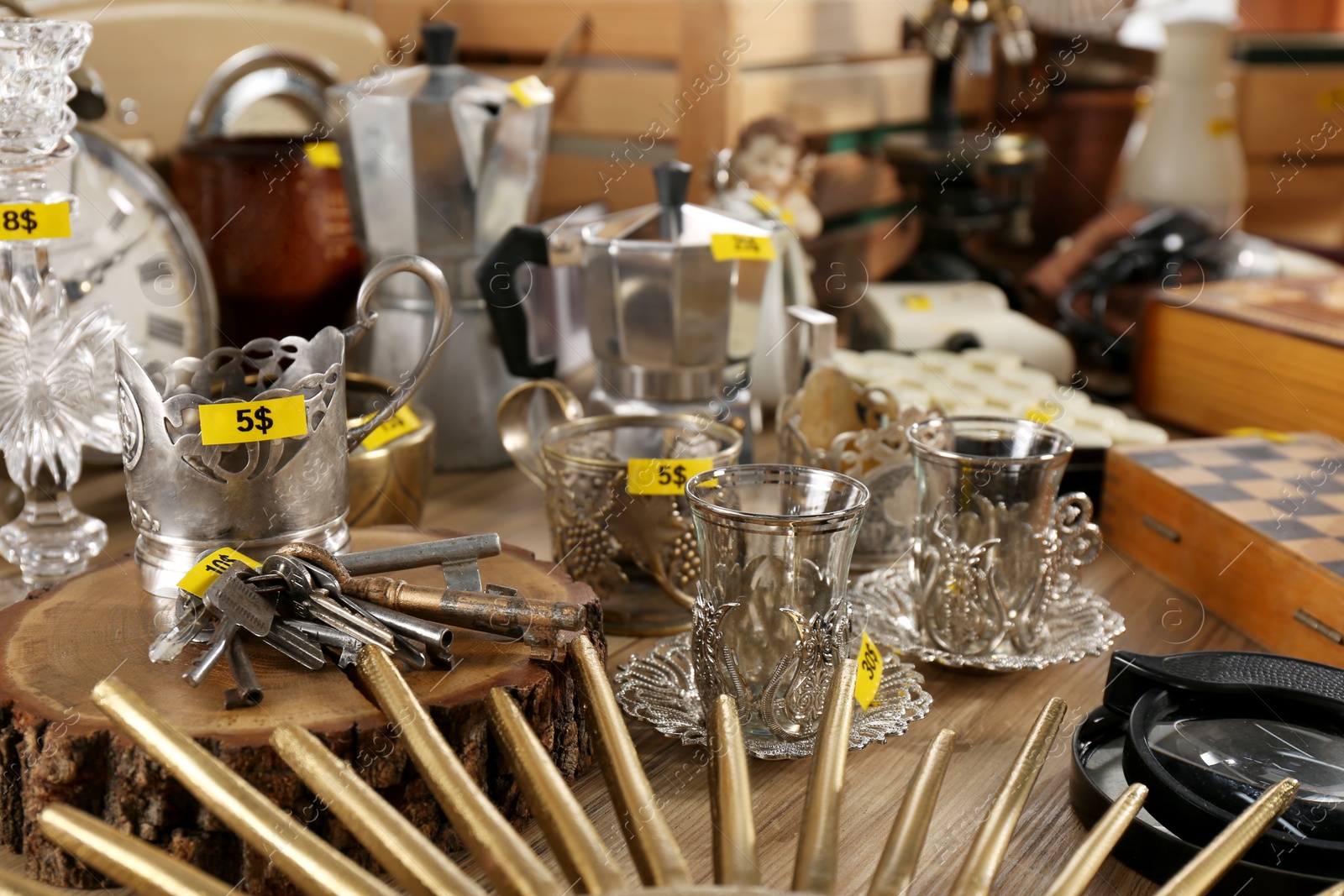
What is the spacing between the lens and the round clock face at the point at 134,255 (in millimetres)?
1062

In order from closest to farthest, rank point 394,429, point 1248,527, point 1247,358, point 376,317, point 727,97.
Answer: point 376,317
point 1248,527
point 394,429
point 1247,358
point 727,97

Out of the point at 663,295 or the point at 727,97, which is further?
the point at 727,97

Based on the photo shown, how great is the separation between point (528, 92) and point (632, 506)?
502 mm

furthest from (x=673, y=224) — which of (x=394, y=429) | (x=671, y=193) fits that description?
(x=394, y=429)

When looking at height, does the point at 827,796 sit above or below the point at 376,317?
below

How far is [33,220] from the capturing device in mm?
818

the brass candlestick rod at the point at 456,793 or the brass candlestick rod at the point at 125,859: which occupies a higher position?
the brass candlestick rod at the point at 456,793

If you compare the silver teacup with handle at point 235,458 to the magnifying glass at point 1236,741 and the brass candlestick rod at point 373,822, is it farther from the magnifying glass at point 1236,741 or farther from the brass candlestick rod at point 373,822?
the magnifying glass at point 1236,741

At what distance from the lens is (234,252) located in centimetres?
125

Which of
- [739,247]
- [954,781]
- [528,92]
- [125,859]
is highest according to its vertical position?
[528,92]

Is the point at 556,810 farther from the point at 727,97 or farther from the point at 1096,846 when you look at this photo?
the point at 727,97

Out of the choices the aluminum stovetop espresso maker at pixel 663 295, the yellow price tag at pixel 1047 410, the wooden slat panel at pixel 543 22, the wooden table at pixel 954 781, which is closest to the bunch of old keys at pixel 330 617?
the wooden table at pixel 954 781

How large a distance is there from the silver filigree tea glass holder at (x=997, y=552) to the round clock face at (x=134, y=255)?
68 cm

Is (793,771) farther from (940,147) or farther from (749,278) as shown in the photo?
(940,147)
